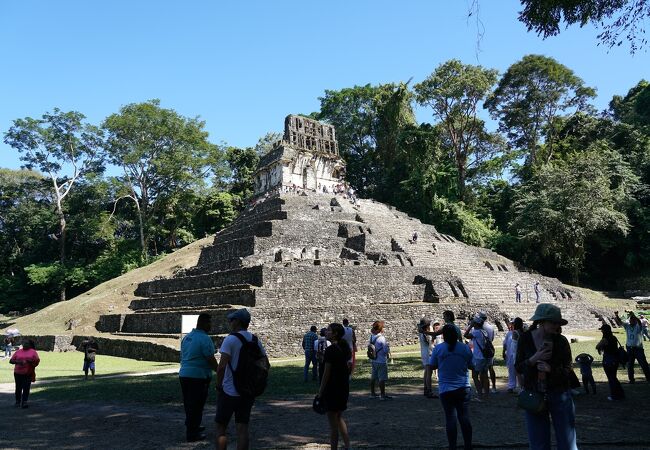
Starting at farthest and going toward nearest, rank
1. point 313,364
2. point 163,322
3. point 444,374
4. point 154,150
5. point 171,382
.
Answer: point 154,150, point 163,322, point 313,364, point 171,382, point 444,374

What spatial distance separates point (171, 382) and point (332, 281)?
8829 millimetres

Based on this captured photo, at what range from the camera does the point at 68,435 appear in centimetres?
647

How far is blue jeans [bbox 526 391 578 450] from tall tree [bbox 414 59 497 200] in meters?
38.1

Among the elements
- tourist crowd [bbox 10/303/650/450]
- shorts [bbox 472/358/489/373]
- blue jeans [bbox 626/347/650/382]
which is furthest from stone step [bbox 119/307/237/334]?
blue jeans [bbox 626/347/650/382]

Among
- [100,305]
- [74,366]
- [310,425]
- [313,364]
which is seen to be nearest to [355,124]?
[100,305]

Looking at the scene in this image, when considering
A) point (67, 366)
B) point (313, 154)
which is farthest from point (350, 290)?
point (313, 154)

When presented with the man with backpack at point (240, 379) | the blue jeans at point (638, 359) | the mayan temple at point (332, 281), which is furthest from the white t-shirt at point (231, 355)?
the mayan temple at point (332, 281)

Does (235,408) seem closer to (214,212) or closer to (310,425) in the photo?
(310,425)

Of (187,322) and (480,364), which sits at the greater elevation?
(187,322)

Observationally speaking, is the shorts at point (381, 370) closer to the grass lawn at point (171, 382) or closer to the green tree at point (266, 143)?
the grass lawn at point (171, 382)

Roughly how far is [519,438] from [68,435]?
18.7ft

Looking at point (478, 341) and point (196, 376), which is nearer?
point (196, 376)

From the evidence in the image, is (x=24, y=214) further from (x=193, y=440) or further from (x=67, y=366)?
(x=193, y=440)

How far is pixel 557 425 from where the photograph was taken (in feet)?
12.4
